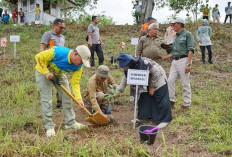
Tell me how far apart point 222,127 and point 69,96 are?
2.39 meters

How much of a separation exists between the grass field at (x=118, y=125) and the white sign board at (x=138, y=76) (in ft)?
2.63

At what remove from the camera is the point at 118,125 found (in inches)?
161

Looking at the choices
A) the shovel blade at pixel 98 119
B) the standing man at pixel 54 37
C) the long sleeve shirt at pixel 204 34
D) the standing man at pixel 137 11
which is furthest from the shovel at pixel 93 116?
the standing man at pixel 137 11

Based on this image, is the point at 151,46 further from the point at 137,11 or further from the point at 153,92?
the point at 137,11

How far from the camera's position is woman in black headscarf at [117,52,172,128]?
3.71 m

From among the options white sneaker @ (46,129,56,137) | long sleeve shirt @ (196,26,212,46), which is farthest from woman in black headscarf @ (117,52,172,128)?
long sleeve shirt @ (196,26,212,46)

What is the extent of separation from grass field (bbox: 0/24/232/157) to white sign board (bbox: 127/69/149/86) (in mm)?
802

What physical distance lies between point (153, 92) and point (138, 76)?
0.52m

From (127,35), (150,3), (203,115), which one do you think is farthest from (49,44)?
(150,3)

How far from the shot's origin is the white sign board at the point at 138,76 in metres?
3.60

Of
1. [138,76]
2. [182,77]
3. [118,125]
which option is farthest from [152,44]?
[118,125]

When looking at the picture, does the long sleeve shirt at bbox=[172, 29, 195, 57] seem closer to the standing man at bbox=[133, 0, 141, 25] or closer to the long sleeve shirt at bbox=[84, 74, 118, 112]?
the long sleeve shirt at bbox=[84, 74, 118, 112]

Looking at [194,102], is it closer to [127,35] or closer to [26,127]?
[26,127]

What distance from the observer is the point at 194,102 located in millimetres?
5203
